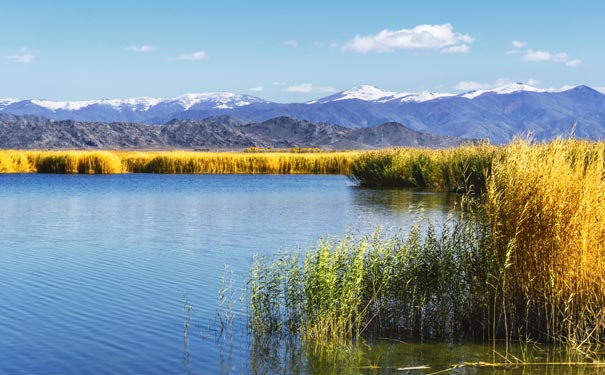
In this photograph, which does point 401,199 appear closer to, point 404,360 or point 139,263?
point 139,263

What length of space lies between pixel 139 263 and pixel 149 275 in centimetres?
135

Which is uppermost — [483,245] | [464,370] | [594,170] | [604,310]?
[594,170]

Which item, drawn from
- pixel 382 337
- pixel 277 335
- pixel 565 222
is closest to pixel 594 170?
pixel 565 222

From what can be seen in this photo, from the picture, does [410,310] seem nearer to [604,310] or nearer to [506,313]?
[506,313]

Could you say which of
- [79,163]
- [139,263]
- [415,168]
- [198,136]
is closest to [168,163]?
[79,163]

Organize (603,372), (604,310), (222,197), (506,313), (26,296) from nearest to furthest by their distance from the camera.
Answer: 1. (603,372)
2. (604,310)
3. (506,313)
4. (26,296)
5. (222,197)

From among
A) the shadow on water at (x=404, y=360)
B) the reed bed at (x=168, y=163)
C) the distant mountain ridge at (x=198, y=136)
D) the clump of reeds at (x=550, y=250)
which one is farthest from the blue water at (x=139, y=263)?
the distant mountain ridge at (x=198, y=136)

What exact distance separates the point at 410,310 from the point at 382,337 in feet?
1.56

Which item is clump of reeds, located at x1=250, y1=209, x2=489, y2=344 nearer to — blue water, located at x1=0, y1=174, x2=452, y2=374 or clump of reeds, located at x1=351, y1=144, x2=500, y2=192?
blue water, located at x1=0, y1=174, x2=452, y2=374

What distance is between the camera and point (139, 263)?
14.6m

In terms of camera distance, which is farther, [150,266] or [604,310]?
[150,266]

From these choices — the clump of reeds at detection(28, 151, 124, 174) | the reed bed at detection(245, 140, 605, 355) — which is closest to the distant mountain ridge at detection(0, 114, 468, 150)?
the clump of reeds at detection(28, 151, 124, 174)

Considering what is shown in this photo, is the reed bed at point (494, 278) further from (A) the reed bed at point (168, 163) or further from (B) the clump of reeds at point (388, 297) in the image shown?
(A) the reed bed at point (168, 163)

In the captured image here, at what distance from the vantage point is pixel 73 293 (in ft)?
39.0
